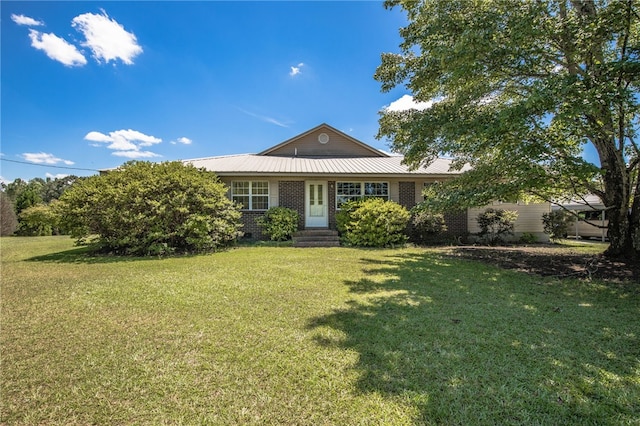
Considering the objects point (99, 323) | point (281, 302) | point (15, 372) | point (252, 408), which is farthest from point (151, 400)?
point (281, 302)

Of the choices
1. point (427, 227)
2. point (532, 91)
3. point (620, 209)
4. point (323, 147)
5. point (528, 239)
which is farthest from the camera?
point (323, 147)

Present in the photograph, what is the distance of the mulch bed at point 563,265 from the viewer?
6.75 metres

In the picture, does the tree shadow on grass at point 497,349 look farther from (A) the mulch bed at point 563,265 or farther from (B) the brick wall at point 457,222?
(B) the brick wall at point 457,222

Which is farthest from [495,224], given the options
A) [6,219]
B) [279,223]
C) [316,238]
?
[6,219]

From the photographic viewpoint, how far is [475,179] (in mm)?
7883

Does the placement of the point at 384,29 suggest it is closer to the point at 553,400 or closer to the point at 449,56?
the point at 449,56

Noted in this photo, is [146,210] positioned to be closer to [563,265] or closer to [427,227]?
[427,227]

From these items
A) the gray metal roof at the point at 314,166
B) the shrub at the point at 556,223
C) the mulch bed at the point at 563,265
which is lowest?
the mulch bed at the point at 563,265

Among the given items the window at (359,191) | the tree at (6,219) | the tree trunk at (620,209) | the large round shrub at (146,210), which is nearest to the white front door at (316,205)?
the window at (359,191)

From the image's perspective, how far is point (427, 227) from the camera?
41.2 ft

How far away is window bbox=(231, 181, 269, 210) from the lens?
44.9 ft

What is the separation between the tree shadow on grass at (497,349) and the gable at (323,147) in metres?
12.7

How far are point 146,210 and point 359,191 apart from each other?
8.85 meters

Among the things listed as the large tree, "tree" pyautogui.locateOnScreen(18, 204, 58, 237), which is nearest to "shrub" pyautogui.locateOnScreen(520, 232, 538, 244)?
the large tree
